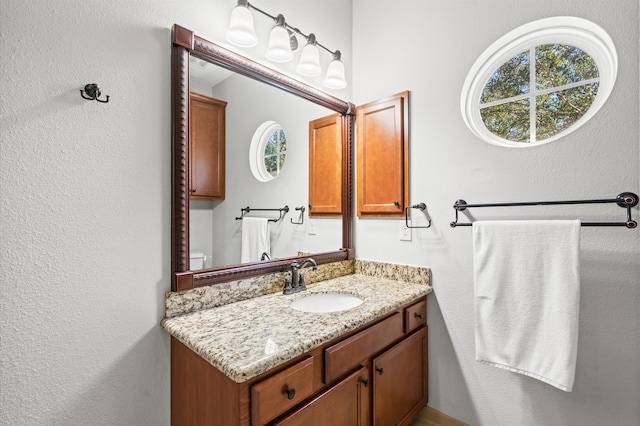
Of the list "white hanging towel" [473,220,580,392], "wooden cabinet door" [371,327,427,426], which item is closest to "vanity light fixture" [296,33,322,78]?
"white hanging towel" [473,220,580,392]

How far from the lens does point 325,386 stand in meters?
1.06

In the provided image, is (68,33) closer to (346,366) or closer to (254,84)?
(254,84)

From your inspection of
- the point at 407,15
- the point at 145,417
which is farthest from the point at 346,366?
the point at 407,15

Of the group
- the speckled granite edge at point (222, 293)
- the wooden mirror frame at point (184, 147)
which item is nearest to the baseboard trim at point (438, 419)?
the speckled granite edge at point (222, 293)

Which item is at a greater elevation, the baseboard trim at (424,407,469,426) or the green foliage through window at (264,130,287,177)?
the green foliage through window at (264,130,287,177)

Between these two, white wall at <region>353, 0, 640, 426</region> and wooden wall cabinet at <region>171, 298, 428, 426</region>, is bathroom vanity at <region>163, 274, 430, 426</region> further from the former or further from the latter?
white wall at <region>353, 0, 640, 426</region>

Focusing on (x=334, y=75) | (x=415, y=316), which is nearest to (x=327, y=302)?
(x=415, y=316)

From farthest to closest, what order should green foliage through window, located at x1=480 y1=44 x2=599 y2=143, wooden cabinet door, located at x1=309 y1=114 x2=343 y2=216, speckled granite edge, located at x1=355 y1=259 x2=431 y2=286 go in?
wooden cabinet door, located at x1=309 y1=114 x2=343 y2=216, speckled granite edge, located at x1=355 y1=259 x2=431 y2=286, green foliage through window, located at x1=480 y1=44 x2=599 y2=143

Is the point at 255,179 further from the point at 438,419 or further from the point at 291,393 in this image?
the point at 438,419

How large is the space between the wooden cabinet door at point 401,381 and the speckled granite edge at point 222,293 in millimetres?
617

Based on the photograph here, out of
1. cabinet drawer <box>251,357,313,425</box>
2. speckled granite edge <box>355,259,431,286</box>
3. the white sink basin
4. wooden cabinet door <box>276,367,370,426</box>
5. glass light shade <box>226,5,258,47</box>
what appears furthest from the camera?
speckled granite edge <box>355,259,431,286</box>

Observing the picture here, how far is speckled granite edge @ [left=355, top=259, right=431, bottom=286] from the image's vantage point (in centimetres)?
172

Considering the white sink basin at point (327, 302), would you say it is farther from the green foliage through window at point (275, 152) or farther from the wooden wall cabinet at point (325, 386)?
the green foliage through window at point (275, 152)

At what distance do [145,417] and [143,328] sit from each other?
0.33 meters
